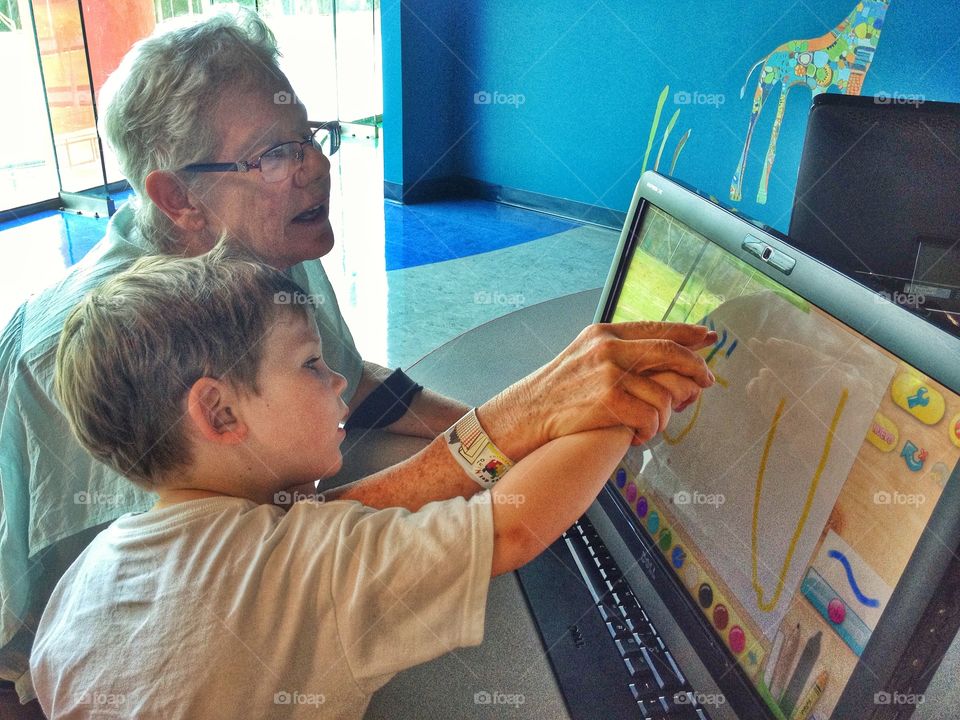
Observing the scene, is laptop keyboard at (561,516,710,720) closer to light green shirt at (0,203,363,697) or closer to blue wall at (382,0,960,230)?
light green shirt at (0,203,363,697)

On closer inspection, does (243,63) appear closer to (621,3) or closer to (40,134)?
(621,3)

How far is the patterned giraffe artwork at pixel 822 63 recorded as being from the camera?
3.82 m

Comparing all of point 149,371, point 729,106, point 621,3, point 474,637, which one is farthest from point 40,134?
point 474,637

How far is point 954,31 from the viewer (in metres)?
3.56

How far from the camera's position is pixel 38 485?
1.01m

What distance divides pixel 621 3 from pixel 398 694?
4.82m

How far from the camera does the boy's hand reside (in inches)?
31.1
